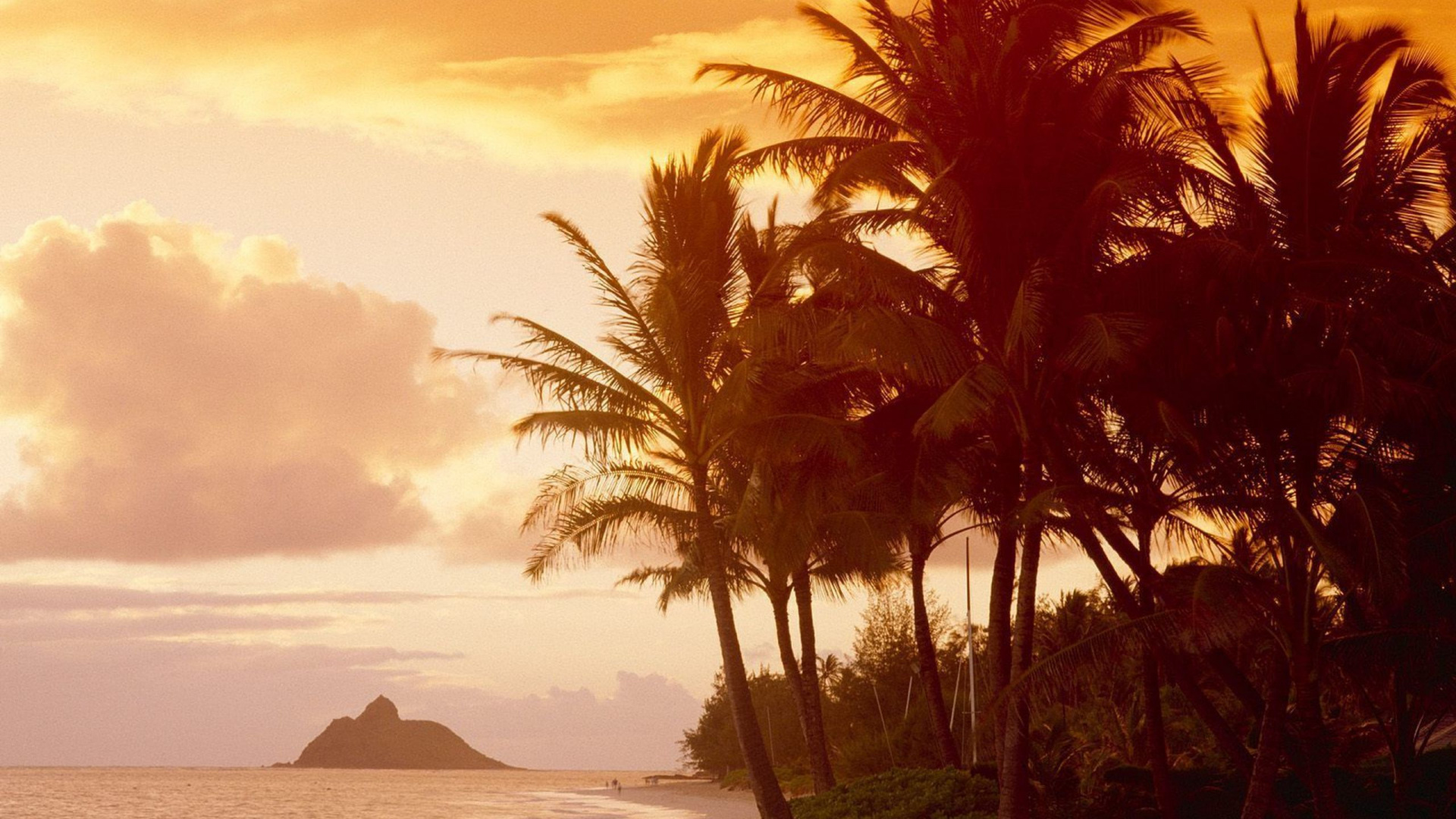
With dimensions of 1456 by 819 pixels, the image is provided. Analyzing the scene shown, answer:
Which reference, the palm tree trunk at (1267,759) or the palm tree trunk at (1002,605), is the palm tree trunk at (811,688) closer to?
the palm tree trunk at (1002,605)

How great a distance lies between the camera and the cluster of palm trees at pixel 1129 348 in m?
14.1

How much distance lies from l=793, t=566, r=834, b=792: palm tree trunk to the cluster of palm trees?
5.81m

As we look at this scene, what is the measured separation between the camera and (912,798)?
724 inches

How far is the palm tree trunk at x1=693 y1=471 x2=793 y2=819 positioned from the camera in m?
18.4

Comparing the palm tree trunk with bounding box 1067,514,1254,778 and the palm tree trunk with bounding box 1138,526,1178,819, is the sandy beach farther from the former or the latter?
the palm tree trunk with bounding box 1067,514,1254,778

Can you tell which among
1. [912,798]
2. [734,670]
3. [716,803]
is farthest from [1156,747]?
[716,803]

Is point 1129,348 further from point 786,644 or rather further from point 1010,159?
point 786,644

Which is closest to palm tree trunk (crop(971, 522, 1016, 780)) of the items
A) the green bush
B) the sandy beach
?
the green bush

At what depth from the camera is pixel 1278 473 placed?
14703mm

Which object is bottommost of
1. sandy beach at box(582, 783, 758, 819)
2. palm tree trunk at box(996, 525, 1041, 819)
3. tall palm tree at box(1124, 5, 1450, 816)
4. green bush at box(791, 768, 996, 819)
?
sandy beach at box(582, 783, 758, 819)

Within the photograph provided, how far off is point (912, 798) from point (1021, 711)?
13.0 ft

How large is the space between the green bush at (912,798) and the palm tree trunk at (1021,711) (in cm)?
219

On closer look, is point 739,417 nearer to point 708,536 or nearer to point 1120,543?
point 708,536

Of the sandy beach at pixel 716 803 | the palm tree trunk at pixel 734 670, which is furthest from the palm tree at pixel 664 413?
the sandy beach at pixel 716 803
